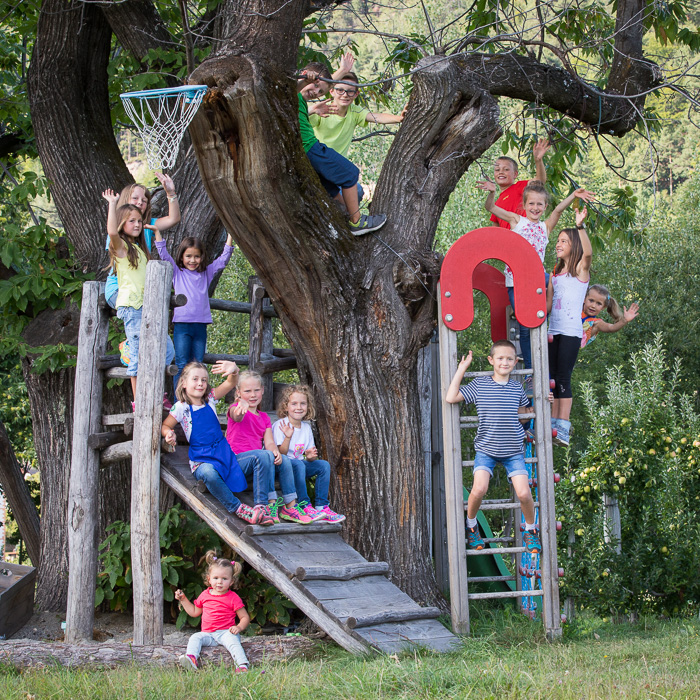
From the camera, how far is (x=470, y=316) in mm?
5961

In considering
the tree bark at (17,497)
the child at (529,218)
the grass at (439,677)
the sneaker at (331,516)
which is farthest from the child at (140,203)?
the tree bark at (17,497)

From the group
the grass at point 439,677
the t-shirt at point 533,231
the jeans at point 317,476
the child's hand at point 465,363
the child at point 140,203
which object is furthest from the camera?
the t-shirt at point 533,231

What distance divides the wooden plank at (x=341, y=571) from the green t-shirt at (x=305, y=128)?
3.08 m

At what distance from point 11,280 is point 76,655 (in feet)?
12.5

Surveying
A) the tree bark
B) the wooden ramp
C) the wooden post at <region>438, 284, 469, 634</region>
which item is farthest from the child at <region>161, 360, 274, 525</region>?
the tree bark

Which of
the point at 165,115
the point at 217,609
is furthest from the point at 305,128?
the point at 217,609

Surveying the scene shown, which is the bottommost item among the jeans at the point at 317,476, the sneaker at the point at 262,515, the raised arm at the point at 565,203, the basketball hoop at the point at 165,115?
the sneaker at the point at 262,515

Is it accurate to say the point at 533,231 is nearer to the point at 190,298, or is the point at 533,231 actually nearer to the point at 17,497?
the point at 190,298

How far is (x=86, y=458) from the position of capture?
6.60 metres

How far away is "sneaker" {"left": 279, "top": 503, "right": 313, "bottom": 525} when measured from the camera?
19.3 feet

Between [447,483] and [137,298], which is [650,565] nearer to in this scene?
[447,483]

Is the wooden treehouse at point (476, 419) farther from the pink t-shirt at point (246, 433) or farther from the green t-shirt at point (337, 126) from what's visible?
the green t-shirt at point (337, 126)

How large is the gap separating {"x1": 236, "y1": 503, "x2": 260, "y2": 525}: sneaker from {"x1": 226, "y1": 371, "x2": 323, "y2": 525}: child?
0.21 meters

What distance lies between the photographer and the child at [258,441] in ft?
19.2
